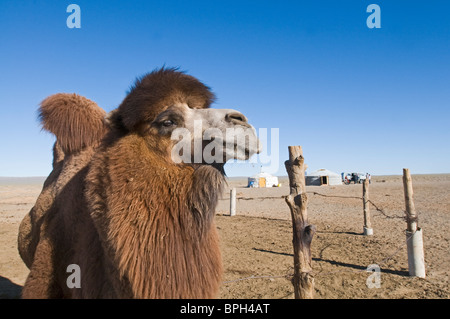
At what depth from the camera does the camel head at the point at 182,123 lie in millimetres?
2059

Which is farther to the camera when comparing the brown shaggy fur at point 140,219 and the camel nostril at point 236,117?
the camel nostril at point 236,117

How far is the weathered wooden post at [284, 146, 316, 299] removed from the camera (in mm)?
3127

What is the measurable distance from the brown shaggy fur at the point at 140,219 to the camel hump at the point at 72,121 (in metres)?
0.69

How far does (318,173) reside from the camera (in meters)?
50.7

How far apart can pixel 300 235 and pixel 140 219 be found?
1.96 metres

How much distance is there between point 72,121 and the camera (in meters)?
3.11

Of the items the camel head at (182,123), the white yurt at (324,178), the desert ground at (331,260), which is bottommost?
the desert ground at (331,260)

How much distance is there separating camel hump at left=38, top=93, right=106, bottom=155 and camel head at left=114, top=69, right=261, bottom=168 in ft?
3.00

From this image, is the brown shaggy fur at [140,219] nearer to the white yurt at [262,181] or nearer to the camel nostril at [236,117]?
the camel nostril at [236,117]

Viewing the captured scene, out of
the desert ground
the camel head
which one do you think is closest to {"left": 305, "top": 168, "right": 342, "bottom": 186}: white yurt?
the desert ground

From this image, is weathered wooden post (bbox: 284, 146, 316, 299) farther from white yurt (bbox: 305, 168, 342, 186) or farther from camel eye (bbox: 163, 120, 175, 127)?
white yurt (bbox: 305, 168, 342, 186)

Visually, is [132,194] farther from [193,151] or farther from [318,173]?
[318,173]

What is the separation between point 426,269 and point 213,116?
6247 millimetres

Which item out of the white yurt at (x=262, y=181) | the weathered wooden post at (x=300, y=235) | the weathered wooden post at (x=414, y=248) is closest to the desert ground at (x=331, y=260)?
the weathered wooden post at (x=414, y=248)
